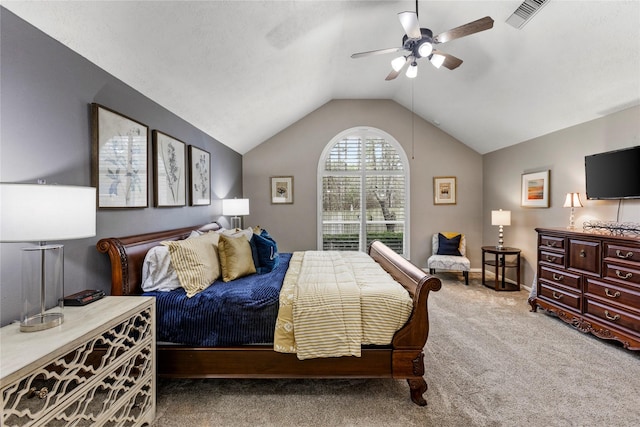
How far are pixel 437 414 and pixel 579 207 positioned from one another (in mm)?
3162

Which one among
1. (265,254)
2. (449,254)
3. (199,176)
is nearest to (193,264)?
(265,254)

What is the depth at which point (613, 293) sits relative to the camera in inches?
106

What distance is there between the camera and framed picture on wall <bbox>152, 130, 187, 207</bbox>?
278 cm

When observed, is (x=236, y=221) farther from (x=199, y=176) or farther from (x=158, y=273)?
(x=158, y=273)

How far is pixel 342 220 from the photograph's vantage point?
574 cm

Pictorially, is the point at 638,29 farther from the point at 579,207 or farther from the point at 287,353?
the point at 287,353

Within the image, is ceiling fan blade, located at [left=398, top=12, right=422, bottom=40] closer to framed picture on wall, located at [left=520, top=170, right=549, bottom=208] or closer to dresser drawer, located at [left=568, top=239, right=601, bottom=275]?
dresser drawer, located at [left=568, top=239, right=601, bottom=275]

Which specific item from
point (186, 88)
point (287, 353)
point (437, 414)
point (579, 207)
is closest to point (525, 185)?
point (579, 207)

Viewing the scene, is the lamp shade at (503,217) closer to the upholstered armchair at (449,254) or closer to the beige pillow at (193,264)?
the upholstered armchair at (449,254)

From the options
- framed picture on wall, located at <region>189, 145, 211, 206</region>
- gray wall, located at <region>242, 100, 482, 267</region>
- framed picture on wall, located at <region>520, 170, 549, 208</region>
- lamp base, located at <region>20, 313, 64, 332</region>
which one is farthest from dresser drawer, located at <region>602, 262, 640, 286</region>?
framed picture on wall, located at <region>189, 145, 211, 206</region>

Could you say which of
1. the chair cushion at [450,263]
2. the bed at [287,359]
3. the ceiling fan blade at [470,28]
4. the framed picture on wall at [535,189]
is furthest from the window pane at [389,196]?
the bed at [287,359]

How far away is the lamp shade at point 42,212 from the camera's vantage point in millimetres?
1165

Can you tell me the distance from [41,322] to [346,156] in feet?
16.2

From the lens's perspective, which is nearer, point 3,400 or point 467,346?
point 3,400
